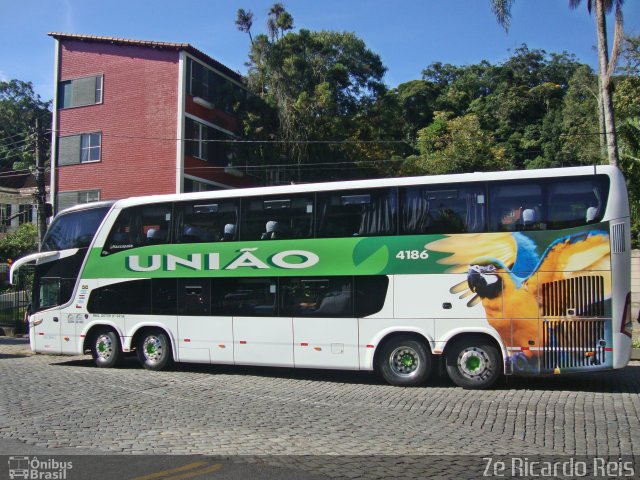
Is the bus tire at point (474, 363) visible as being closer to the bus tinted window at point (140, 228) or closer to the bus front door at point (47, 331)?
the bus tinted window at point (140, 228)

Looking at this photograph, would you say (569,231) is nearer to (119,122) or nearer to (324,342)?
(324,342)

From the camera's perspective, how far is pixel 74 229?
1440 centimetres

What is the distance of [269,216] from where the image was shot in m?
12.2

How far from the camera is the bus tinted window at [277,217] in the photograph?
11.9 meters

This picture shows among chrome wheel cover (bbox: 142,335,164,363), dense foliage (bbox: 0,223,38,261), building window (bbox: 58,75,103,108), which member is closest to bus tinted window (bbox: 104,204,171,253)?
chrome wheel cover (bbox: 142,335,164,363)

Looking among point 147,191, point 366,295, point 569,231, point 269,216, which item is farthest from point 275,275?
point 147,191

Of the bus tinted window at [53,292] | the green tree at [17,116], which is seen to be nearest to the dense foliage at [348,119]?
the bus tinted window at [53,292]

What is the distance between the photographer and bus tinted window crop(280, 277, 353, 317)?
11531 millimetres

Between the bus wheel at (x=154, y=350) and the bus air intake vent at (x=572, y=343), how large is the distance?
818 cm

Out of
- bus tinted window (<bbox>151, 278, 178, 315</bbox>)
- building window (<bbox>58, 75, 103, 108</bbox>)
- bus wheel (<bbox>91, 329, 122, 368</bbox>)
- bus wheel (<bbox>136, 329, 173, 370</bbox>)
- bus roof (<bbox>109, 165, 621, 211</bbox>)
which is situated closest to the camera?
bus roof (<bbox>109, 165, 621, 211</bbox>)

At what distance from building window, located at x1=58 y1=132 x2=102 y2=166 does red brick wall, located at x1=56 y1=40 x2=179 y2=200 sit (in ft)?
1.03

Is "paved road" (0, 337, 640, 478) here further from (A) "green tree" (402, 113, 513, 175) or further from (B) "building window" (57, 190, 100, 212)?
(A) "green tree" (402, 113, 513, 175)

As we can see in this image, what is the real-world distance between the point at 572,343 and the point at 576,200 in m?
2.52

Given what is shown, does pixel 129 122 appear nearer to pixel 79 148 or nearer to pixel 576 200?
pixel 79 148
